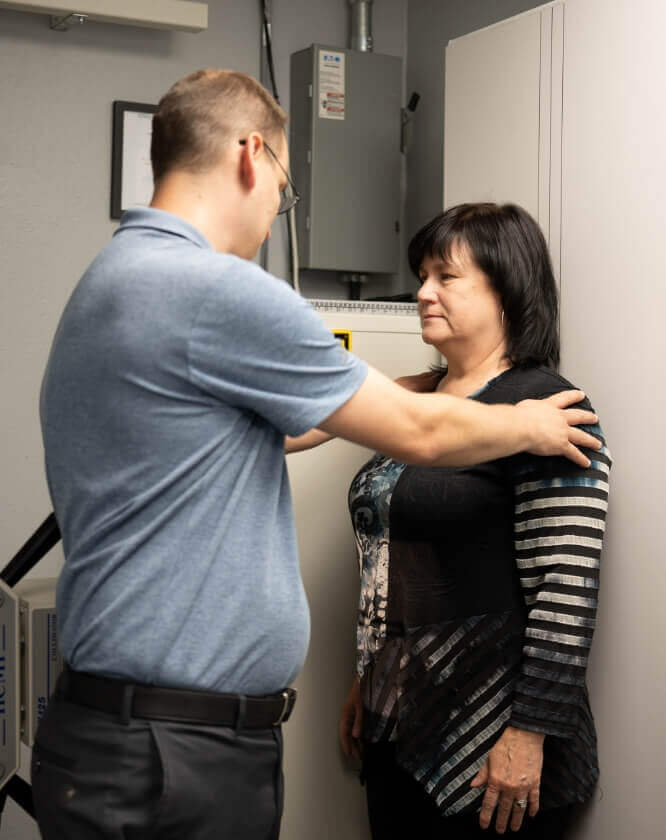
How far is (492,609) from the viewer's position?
1.58m

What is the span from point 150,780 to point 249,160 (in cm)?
75

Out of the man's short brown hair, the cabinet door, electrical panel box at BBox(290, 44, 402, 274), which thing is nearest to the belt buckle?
the man's short brown hair

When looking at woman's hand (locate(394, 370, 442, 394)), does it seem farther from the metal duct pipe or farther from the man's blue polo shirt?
the metal duct pipe

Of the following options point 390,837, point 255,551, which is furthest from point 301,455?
point 255,551

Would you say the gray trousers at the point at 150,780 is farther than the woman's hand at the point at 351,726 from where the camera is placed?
No

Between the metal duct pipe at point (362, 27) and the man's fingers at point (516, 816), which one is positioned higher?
the metal duct pipe at point (362, 27)

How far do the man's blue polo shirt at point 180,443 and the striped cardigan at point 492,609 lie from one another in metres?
0.50

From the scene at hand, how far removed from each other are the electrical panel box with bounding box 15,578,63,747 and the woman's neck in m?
0.80

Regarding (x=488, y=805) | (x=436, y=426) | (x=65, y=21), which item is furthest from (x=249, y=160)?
(x=65, y=21)

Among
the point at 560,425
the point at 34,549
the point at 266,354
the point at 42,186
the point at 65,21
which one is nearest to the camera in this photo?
the point at 266,354

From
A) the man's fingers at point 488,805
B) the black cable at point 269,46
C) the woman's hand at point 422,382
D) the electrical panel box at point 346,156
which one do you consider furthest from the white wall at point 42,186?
the man's fingers at point 488,805

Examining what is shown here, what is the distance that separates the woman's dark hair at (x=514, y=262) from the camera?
5.55 feet

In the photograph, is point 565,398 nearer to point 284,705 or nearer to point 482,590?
point 482,590

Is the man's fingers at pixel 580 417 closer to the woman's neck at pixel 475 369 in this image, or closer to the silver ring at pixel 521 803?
the woman's neck at pixel 475 369
